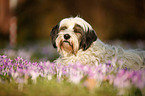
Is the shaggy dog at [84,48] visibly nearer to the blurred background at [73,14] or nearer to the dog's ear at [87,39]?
the dog's ear at [87,39]

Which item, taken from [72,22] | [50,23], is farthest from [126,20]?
[72,22]

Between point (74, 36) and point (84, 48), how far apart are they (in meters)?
0.43

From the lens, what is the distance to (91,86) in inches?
112

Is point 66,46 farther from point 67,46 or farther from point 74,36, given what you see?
point 74,36

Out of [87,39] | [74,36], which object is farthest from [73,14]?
[74,36]

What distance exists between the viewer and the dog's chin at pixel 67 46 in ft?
16.7

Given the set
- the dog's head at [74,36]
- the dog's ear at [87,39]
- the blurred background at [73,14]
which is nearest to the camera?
the dog's head at [74,36]

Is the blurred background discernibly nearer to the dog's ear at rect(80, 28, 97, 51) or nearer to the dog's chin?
the dog's chin

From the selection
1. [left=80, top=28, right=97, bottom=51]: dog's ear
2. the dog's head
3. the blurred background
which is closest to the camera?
the dog's head

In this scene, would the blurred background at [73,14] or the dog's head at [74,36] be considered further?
the blurred background at [73,14]

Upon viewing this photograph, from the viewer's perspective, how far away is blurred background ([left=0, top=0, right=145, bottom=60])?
41.6 ft

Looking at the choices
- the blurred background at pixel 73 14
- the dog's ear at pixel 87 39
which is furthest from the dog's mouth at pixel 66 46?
the blurred background at pixel 73 14

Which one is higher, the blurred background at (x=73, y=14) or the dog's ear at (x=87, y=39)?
the blurred background at (x=73, y=14)

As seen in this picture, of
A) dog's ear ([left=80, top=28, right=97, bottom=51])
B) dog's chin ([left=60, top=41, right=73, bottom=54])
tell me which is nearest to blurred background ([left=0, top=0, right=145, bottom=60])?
dog's chin ([left=60, top=41, right=73, bottom=54])
